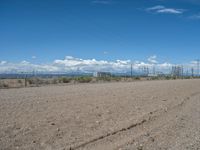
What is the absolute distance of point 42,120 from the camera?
13.4m

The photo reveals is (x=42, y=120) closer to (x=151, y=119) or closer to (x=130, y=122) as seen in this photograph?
(x=130, y=122)

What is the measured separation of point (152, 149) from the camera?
9047 mm

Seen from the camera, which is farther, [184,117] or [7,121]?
[184,117]

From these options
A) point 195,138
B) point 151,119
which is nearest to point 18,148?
point 195,138

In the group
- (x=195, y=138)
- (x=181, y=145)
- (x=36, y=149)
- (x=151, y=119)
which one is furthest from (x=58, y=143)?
(x=151, y=119)

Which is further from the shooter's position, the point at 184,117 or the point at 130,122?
the point at 184,117

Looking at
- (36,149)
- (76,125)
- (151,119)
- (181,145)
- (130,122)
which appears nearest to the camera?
(36,149)

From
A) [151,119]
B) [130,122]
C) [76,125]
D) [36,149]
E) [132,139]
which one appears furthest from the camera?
[151,119]

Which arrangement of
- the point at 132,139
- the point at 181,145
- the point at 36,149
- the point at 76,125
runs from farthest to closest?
the point at 76,125
the point at 132,139
the point at 181,145
the point at 36,149

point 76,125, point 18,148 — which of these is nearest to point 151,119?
point 76,125

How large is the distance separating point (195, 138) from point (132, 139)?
2.05m

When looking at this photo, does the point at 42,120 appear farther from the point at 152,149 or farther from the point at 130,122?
the point at 152,149

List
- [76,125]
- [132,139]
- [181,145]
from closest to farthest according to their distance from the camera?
1. [181,145]
2. [132,139]
3. [76,125]

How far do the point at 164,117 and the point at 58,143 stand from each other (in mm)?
6897
